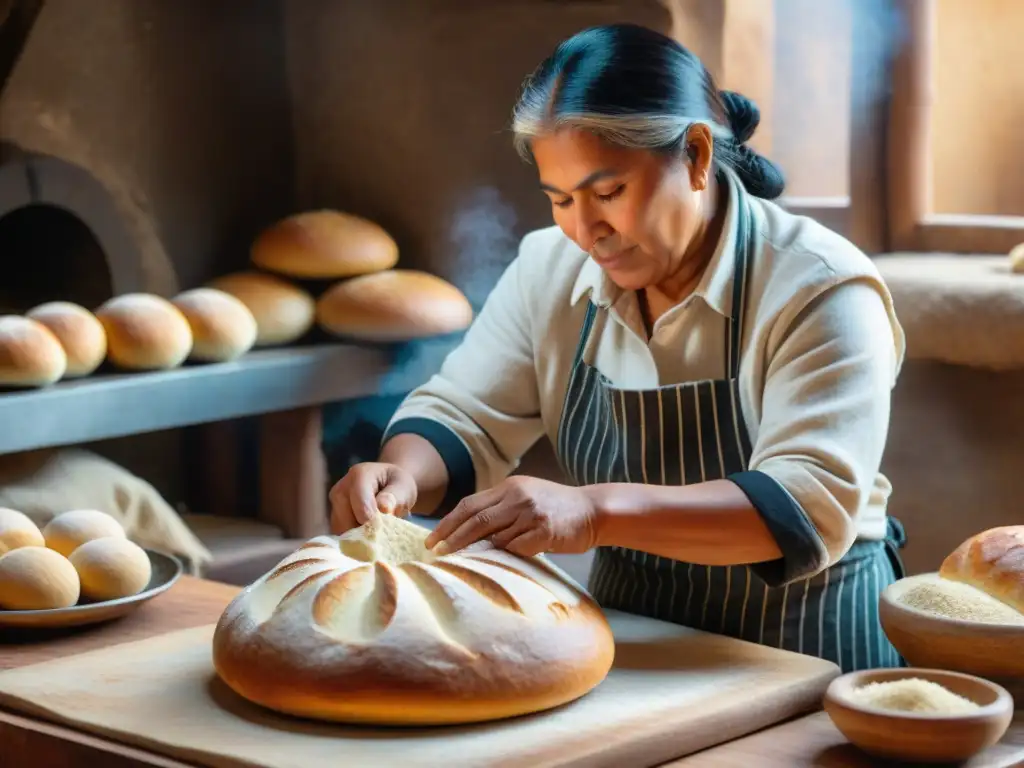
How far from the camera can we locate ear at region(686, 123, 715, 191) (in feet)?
5.93

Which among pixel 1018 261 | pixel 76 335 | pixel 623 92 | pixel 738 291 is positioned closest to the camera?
pixel 623 92

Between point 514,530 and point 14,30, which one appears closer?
point 514,530

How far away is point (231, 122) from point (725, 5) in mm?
1358

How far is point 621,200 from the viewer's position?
178 centimetres

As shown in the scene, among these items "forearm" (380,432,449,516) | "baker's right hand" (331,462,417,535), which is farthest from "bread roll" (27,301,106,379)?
"baker's right hand" (331,462,417,535)

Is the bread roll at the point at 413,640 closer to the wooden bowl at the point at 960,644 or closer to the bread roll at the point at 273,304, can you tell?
the wooden bowl at the point at 960,644

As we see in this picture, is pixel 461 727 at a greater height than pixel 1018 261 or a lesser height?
lesser

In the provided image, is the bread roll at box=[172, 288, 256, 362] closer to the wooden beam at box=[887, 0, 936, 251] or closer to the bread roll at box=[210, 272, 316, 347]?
the bread roll at box=[210, 272, 316, 347]

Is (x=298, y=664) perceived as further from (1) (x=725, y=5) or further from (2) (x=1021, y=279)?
(1) (x=725, y=5)

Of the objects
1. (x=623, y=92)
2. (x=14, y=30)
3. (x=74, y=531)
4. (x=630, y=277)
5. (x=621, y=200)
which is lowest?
(x=74, y=531)

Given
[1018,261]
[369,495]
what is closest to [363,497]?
[369,495]

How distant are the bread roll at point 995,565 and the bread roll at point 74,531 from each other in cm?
110

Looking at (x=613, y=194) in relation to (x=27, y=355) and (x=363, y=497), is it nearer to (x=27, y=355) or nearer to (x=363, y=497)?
(x=363, y=497)

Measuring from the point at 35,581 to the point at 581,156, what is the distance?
2.85ft
